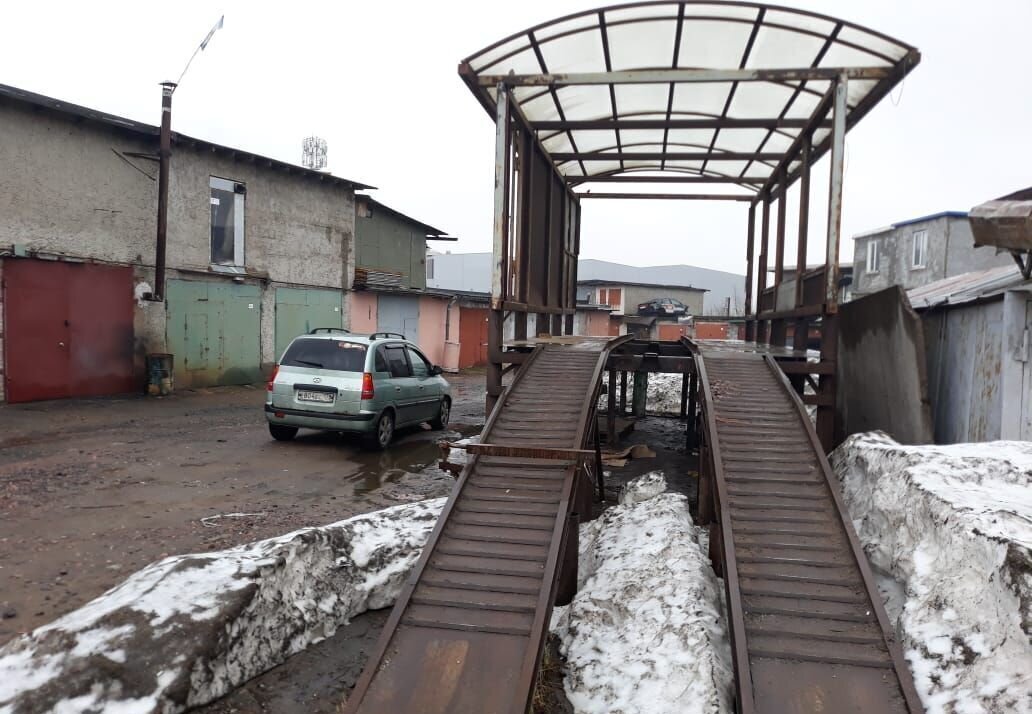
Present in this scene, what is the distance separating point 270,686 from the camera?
3859 mm

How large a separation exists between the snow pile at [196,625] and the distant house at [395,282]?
58.3ft

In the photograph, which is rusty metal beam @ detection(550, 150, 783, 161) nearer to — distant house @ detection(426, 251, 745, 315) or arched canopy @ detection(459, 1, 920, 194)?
arched canopy @ detection(459, 1, 920, 194)

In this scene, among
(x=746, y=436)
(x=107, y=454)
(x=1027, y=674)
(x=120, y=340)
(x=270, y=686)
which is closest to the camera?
(x=1027, y=674)

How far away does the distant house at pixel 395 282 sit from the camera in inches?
880

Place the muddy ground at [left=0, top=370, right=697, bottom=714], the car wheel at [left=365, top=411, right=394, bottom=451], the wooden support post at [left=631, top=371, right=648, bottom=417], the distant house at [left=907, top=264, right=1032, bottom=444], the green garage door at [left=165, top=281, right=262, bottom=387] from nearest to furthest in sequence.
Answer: the muddy ground at [left=0, top=370, right=697, bottom=714] < the distant house at [left=907, top=264, right=1032, bottom=444] < the car wheel at [left=365, top=411, right=394, bottom=451] < the wooden support post at [left=631, top=371, right=648, bottom=417] < the green garage door at [left=165, top=281, right=262, bottom=387]

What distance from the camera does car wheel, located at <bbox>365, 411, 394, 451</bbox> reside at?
33.2 ft

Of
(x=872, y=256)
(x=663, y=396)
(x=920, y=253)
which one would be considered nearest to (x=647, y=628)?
(x=663, y=396)

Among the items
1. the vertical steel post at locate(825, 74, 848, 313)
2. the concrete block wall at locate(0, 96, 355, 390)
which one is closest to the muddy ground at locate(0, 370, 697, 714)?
the vertical steel post at locate(825, 74, 848, 313)

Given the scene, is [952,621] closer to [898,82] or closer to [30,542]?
[898,82]

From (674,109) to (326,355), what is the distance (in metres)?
6.13

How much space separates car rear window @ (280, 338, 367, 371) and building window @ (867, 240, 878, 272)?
2644 cm

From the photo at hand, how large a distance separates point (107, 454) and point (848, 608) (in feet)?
30.2

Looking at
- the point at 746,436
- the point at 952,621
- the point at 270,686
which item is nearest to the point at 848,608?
the point at 952,621

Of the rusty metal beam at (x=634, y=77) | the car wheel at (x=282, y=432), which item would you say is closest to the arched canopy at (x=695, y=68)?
the rusty metal beam at (x=634, y=77)
